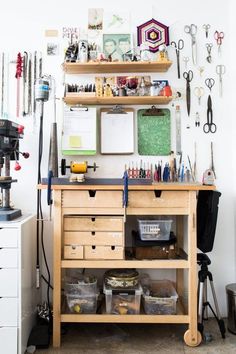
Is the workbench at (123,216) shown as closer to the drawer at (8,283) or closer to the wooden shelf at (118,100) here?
the drawer at (8,283)

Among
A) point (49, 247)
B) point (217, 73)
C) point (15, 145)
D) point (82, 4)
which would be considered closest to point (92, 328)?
point (49, 247)

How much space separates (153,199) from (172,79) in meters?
1.02

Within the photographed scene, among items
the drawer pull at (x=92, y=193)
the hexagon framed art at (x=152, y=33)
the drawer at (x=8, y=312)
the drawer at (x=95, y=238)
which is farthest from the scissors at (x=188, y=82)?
the drawer at (x=8, y=312)

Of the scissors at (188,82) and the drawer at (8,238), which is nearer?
the drawer at (8,238)

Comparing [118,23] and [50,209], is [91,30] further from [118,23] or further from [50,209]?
[50,209]

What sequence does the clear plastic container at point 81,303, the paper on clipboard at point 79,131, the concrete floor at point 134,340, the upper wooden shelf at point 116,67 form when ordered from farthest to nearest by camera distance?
the paper on clipboard at point 79,131
the upper wooden shelf at point 116,67
the clear plastic container at point 81,303
the concrete floor at point 134,340

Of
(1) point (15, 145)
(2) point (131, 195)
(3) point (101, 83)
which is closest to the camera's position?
(2) point (131, 195)

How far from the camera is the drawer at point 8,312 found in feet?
5.61

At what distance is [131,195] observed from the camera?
186cm

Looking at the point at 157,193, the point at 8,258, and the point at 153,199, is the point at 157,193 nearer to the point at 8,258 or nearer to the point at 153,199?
the point at 153,199

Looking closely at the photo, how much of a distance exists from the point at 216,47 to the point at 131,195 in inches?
54.5

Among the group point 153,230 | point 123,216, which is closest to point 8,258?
point 123,216

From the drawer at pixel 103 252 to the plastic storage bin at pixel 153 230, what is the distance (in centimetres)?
21

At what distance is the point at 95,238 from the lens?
1881mm
